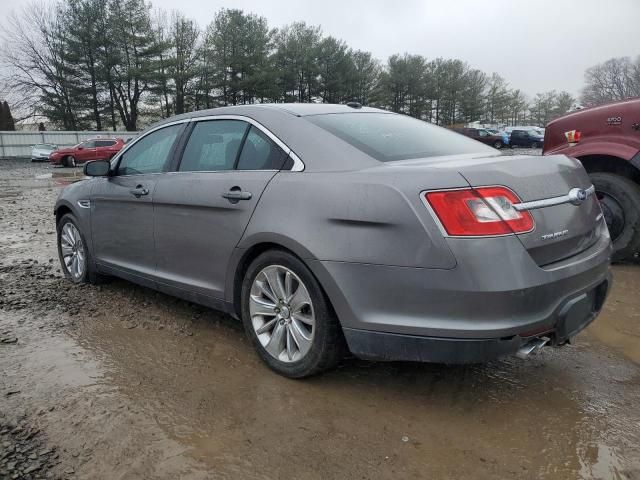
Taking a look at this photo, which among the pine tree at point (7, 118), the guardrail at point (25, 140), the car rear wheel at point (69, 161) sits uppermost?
the pine tree at point (7, 118)

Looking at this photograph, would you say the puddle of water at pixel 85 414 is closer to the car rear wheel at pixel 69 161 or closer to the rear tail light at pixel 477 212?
the rear tail light at pixel 477 212

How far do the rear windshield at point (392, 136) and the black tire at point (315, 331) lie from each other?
2.34 ft

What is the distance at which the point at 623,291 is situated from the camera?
4512mm

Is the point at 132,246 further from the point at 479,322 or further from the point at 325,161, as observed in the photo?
the point at 479,322

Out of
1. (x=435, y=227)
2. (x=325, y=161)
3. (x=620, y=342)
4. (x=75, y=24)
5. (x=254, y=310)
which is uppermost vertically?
(x=75, y=24)

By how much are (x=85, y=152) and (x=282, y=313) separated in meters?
28.6

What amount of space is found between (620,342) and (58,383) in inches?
138

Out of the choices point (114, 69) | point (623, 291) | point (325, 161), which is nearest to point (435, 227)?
point (325, 161)

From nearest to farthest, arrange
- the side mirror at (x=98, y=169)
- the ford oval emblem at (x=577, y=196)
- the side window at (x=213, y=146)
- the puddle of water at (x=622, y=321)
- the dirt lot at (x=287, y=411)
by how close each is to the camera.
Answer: the dirt lot at (x=287, y=411) → the ford oval emblem at (x=577, y=196) → the side window at (x=213, y=146) → the puddle of water at (x=622, y=321) → the side mirror at (x=98, y=169)

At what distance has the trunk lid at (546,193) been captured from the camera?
2.35 metres

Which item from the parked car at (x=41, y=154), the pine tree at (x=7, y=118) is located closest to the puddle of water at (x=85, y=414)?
the parked car at (x=41, y=154)

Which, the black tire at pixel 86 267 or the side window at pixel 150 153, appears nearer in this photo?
the side window at pixel 150 153

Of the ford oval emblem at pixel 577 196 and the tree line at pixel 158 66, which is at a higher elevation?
the tree line at pixel 158 66

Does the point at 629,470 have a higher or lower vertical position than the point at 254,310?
lower
